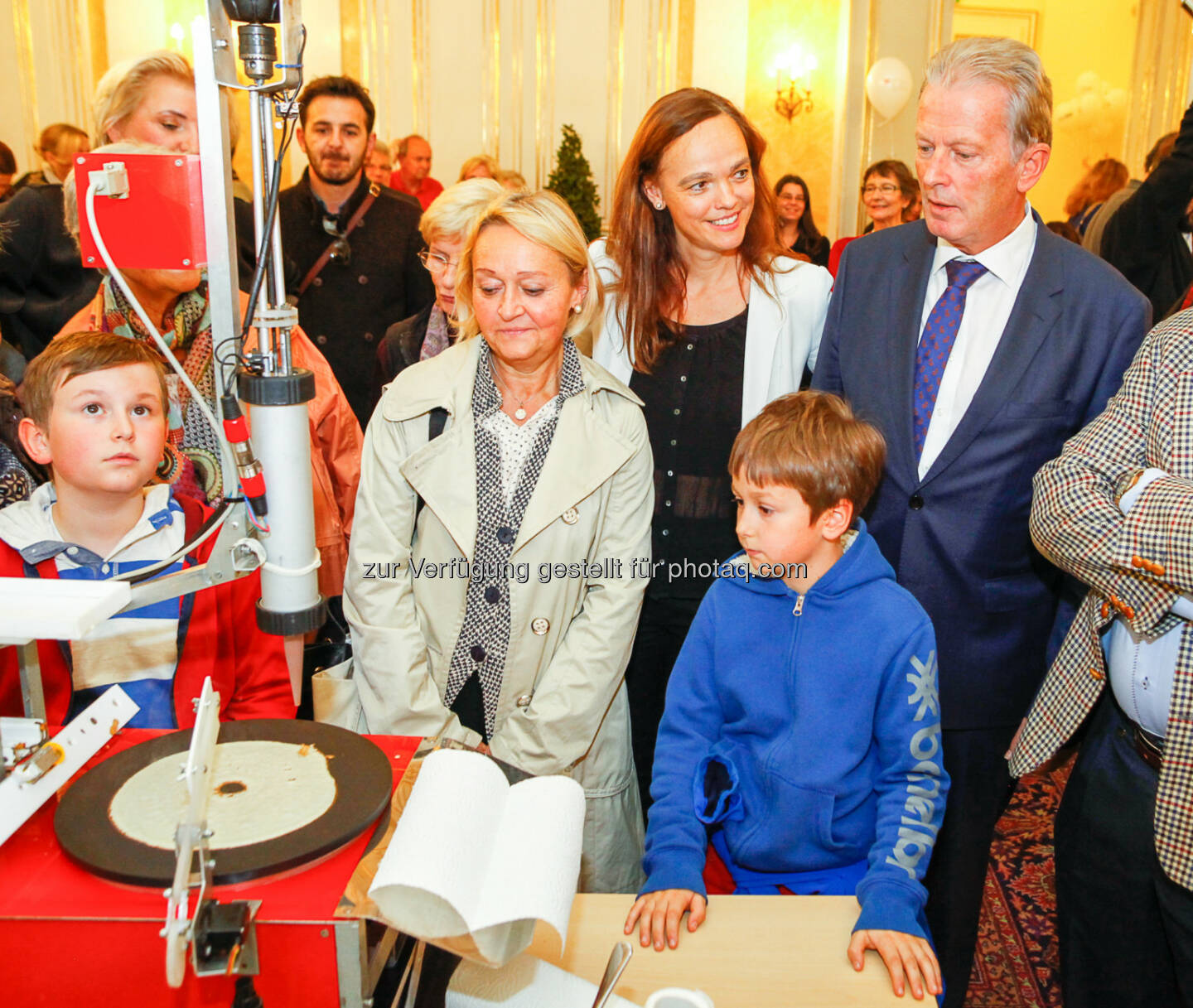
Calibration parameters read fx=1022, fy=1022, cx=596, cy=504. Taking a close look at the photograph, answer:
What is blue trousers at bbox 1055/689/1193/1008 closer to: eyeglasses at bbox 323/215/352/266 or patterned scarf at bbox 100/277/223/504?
patterned scarf at bbox 100/277/223/504

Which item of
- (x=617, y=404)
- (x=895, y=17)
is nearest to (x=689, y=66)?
(x=895, y=17)

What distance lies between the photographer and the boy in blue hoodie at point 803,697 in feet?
4.98

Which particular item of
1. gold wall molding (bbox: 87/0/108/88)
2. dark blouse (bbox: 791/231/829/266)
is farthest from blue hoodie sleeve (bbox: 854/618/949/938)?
gold wall molding (bbox: 87/0/108/88)

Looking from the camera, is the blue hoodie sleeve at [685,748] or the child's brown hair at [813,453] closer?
the blue hoodie sleeve at [685,748]

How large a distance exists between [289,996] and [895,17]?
342 inches

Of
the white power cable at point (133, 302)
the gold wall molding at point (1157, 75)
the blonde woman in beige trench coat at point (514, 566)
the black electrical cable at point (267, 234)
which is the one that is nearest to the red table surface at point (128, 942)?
the white power cable at point (133, 302)

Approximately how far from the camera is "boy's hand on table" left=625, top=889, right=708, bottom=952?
47.9 inches

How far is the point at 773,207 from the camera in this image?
2311mm

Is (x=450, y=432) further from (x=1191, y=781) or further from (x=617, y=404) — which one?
(x=1191, y=781)

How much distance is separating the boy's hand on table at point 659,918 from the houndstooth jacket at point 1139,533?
27.7 inches

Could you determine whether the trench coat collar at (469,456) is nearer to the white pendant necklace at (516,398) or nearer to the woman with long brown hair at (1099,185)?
the white pendant necklace at (516,398)

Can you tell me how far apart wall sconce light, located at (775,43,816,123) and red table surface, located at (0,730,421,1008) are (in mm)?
8304

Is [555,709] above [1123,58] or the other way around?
the other way around

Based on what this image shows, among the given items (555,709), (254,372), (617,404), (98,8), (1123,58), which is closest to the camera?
(254,372)
